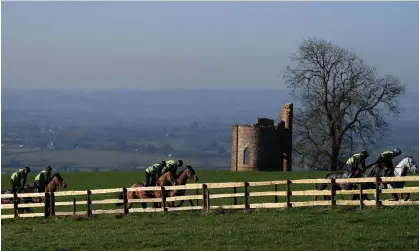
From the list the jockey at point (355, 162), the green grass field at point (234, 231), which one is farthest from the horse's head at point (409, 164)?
the green grass field at point (234, 231)

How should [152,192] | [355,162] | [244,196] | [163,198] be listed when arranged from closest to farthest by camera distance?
1. [244,196]
2. [355,162]
3. [163,198]
4. [152,192]

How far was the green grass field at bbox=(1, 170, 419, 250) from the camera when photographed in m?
21.0

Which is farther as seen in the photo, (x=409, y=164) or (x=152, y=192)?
(x=152, y=192)

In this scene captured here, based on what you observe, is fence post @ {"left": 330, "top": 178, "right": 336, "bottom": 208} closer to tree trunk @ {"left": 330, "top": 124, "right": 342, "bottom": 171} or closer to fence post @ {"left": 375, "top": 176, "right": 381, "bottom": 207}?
Answer: fence post @ {"left": 375, "top": 176, "right": 381, "bottom": 207}

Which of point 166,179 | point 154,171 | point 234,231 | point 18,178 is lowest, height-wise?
point 234,231

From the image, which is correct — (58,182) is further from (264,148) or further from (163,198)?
(264,148)

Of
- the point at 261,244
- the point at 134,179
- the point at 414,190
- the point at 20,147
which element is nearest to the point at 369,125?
the point at 134,179

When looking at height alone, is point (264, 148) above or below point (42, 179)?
above

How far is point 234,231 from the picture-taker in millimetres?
23391

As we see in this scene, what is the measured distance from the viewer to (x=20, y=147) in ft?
497

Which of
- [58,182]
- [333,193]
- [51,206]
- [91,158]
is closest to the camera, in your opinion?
[333,193]

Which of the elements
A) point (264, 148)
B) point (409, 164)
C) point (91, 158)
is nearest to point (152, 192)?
point (409, 164)

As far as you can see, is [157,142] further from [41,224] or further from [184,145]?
[41,224]

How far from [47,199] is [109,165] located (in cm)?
10373
